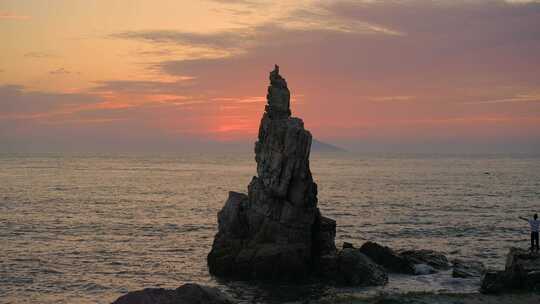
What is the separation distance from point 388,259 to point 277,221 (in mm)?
9328

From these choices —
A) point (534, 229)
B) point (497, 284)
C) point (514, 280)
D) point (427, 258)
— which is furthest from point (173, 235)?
point (514, 280)

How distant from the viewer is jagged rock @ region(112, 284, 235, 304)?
2561cm

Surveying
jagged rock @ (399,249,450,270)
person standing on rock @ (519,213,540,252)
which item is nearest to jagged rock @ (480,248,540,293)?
jagged rock @ (399,249,450,270)

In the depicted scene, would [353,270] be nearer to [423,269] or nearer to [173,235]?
[423,269]

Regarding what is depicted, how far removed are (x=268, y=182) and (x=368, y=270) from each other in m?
10.5

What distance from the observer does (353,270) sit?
4112cm

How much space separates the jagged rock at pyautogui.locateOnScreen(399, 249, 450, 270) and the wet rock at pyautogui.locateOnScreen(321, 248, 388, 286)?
5134 mm

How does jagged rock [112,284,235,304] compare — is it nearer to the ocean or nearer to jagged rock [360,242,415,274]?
the ocean

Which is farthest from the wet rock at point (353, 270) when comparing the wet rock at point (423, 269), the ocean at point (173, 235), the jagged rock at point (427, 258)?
the jagged rock at point (427, 258)

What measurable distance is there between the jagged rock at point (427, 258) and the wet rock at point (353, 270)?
5.13 meters

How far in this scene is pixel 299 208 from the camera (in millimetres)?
44812

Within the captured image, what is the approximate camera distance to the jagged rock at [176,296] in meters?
25.6

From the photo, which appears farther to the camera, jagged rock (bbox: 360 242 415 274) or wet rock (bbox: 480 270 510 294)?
jagged rock (bbox: 360 242 415 274)

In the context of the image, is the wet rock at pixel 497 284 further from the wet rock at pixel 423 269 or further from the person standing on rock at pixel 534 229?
the person standing on rock at pixel 534 229
